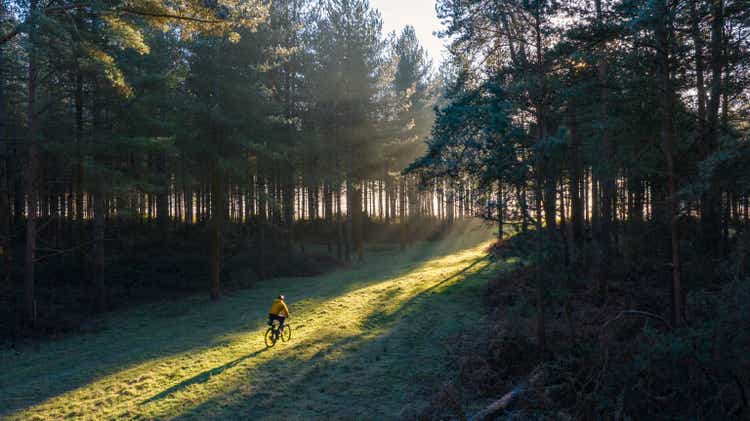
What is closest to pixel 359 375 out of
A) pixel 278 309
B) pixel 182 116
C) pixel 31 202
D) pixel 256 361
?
pixel 256 361

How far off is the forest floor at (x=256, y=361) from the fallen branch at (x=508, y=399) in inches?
68.3

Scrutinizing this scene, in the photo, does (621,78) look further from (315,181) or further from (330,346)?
(315,181)

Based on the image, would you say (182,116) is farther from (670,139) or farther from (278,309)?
(670,139)

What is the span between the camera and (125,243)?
96.7 ft

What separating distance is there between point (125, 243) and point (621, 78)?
1178 inches

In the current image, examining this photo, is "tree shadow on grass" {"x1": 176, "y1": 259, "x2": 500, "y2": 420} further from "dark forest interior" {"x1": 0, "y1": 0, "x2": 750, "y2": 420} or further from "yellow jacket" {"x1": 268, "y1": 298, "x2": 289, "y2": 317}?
"yellow jacket" {"x1": 268, "y1": 298, "x2": 289, "y2": 317}

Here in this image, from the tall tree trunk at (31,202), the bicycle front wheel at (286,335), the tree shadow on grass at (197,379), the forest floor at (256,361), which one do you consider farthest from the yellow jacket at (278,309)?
the tall tree trunk at (31,202)

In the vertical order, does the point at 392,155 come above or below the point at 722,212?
above

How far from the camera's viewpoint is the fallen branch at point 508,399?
25.2 ft

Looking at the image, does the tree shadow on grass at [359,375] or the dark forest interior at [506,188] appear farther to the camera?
the tree shadow on grass at [359,375]

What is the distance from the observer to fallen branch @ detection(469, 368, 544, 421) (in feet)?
25.2

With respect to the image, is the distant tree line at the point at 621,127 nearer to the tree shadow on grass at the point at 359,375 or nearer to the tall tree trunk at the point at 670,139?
the tall tree trunk at the point at 670,139

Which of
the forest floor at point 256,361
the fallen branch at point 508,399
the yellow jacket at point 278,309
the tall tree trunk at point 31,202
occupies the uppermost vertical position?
the tall tree trunk at point 31,202

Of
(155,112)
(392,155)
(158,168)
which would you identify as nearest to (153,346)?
(155,112)
